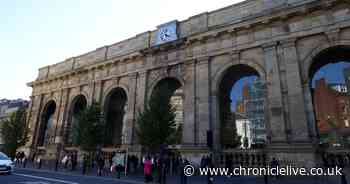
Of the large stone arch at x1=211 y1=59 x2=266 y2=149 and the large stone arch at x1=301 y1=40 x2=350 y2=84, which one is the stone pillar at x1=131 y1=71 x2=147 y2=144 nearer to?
the large stone arch at x1=211 y1=59 x2=266 y2=149

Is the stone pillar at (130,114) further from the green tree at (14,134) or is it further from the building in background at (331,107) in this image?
the building in background at (331,107)

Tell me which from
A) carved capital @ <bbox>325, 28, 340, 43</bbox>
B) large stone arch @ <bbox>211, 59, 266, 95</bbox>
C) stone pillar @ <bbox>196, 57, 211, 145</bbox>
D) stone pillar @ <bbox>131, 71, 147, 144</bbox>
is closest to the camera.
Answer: carved capital @ <bbox>325, 28, 340, 43</bbox>

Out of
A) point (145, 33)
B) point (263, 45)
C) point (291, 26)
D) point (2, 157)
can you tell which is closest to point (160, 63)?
point (145, 33)

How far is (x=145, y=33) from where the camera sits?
81.6 feet

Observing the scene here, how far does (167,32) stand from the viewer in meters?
23.0

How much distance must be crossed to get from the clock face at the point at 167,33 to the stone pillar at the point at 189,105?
3499mm

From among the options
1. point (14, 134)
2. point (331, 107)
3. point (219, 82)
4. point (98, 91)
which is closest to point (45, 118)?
point (14, 134)

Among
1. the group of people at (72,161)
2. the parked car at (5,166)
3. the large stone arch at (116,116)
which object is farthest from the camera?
the large stone arch at (116,116)

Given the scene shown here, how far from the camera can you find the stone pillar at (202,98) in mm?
18266

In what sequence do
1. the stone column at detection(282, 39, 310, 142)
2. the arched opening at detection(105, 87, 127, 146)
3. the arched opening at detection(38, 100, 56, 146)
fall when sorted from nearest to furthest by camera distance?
the stone column at detection(282, 39, 310, 142), the arched opening at detection(105, 87, 127, 146), the arched opening at detection(38, 100, 56, 146)

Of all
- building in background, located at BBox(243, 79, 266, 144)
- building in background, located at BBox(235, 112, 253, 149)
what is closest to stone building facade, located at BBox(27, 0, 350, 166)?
building in background, located at BBox(243, 79, 266, 144)

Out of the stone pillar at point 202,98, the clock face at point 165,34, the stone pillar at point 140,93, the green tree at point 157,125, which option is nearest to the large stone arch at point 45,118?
the stone pillar at point 140,93

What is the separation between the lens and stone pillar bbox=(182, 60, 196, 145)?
18797mm

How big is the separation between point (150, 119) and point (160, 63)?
284 inches
